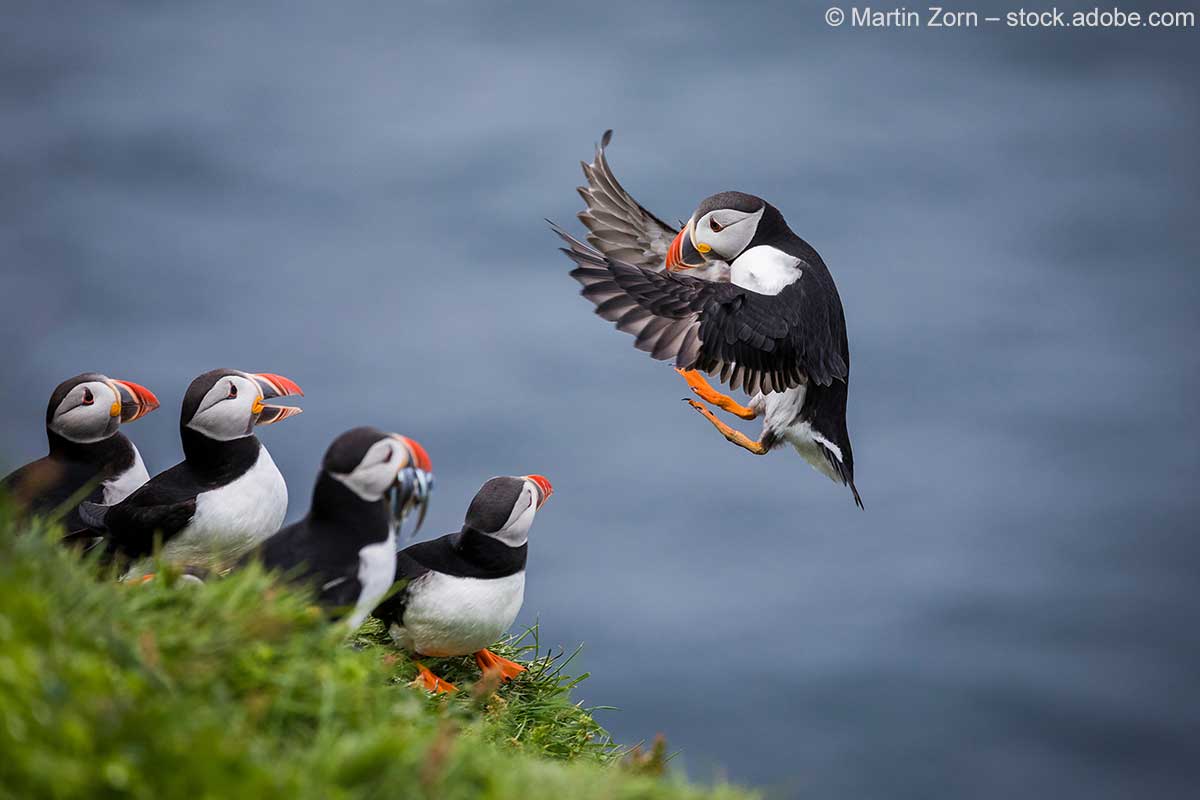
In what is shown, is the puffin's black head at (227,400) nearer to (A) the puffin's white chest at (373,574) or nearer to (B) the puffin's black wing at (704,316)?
(A) the puffin's white chest at (373,574)

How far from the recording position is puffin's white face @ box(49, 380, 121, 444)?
4.99 metres

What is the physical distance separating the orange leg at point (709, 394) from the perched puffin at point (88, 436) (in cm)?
221

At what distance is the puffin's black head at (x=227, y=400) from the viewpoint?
465cm

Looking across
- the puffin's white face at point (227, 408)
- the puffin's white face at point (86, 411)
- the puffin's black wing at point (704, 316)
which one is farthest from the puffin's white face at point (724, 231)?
the puffin's white face at point (86, 411)

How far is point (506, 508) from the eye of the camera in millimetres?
4449

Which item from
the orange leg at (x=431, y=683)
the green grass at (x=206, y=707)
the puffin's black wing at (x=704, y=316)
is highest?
the puffin's black wing at (x=704, y=316)

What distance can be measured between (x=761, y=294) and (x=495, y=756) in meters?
2.55

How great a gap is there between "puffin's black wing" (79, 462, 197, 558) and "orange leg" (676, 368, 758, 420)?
2041 mm

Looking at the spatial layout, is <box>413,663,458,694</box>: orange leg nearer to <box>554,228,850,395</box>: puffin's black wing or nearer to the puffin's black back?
the puffin's black back

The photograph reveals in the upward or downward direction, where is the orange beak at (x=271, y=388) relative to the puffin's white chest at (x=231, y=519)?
upward

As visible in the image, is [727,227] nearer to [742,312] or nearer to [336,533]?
[742,312]

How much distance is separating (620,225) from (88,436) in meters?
2.77

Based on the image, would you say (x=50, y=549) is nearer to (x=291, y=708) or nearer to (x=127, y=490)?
(x=291, y=708)

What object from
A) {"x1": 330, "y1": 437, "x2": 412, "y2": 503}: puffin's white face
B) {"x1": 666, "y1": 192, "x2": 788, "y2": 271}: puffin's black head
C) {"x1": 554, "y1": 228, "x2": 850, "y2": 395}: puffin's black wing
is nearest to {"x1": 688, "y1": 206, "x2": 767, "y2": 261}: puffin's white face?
{"x1": 666, "y1": 192, "x2": 788, "y2": 271}: puffin's black head
